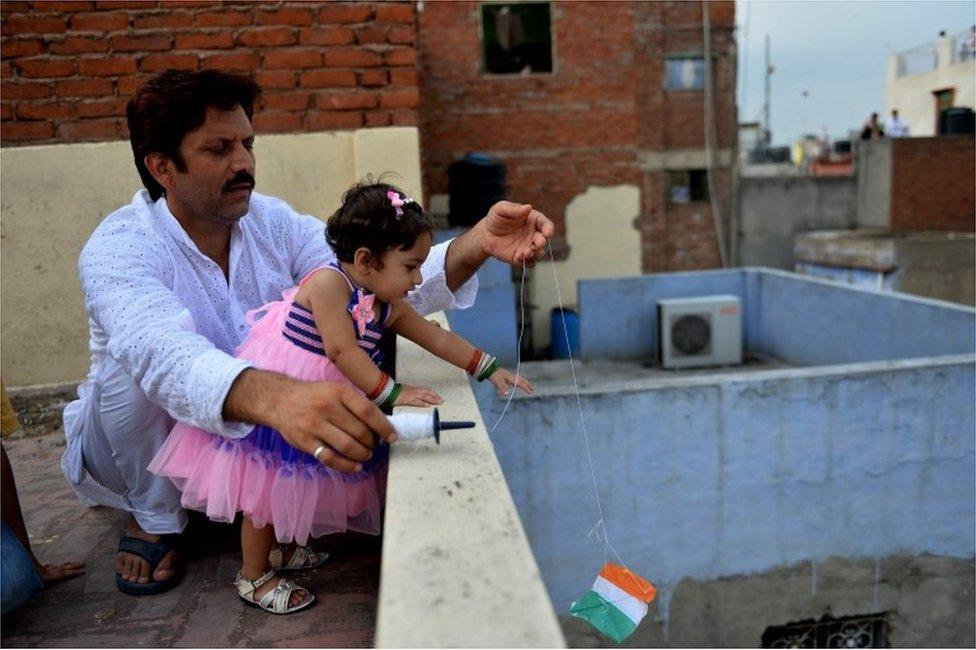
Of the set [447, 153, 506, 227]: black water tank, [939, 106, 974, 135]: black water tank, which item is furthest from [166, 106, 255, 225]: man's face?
[939, 106, 974, 135]: black water tank

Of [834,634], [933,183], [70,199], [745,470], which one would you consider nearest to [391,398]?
[70,199]

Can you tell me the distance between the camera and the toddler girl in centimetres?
201

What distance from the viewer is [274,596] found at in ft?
6.70

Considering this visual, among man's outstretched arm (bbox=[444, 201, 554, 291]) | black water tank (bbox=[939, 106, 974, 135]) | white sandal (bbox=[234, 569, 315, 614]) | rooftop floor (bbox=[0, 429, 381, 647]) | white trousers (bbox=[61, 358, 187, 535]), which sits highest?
black water tank (bbox=[939, 106, 974, 135])

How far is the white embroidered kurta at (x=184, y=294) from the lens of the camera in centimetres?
182

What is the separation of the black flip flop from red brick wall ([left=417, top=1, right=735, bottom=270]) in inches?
473

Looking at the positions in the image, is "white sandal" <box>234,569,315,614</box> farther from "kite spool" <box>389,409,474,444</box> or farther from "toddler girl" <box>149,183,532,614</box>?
"kite spool" <box>389,409,474,444</box>

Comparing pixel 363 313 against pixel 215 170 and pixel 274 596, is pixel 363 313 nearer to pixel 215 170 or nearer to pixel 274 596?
pixel 215 170

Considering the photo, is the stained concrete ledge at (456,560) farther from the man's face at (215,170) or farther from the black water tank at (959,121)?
the black water tank at (959,121)

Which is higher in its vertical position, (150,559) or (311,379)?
(311,379)

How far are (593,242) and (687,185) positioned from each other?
2552 millimetres

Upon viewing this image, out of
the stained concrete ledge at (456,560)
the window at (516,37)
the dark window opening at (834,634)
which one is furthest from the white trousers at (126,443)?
the window at (516,37)

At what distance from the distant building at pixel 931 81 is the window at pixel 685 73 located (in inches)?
472

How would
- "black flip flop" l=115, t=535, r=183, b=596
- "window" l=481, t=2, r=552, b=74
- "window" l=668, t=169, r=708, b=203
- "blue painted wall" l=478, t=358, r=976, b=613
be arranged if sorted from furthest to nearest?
1. "window" l=668, t=169, r=708, b=203
2. "window" l=481, t=2, r=552, b=74
3. "blue painted wall" l=478, t=358, r=976, b=613
4. "black flip flop" l=115, t=535, r=183, b=596
